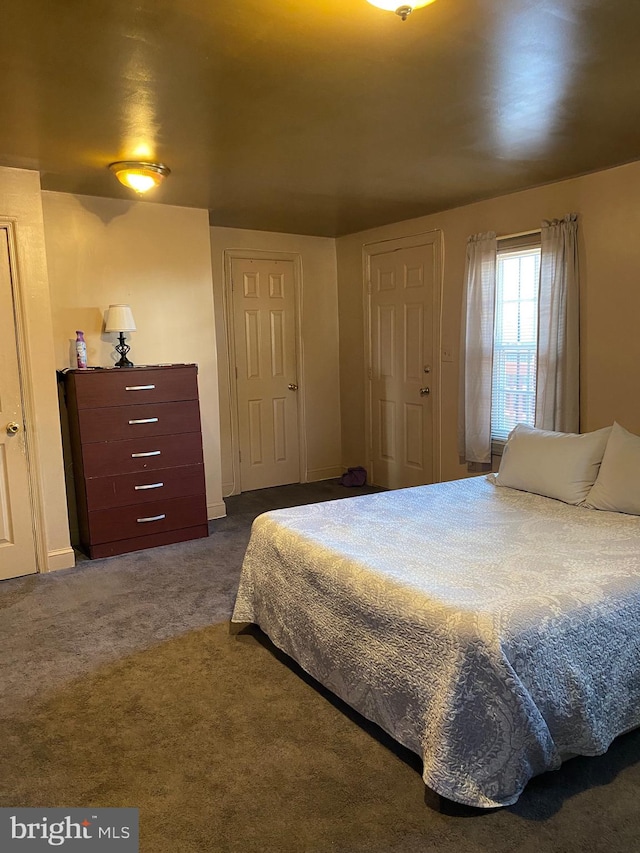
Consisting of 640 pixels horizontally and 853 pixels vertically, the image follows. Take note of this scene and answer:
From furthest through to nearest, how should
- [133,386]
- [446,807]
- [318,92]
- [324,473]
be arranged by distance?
[324,473], [133,386], [318,92], [446,807]

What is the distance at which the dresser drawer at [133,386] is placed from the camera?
155 inches

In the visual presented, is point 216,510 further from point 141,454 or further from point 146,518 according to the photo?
point 141,454

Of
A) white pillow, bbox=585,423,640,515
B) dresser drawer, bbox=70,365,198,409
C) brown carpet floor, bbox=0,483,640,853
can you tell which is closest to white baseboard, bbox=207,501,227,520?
dresser drawer, bbox=70,365,198,409

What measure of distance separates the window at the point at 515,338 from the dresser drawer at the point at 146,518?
2.21 metres

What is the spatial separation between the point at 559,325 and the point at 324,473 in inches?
114

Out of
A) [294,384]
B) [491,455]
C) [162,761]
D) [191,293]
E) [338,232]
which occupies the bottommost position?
[162,761]

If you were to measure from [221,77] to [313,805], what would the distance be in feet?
8.18

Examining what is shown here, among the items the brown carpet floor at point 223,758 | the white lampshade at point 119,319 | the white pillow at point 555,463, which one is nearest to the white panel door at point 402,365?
the white pillow at point 555,463

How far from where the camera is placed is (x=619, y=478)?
2.94 meters

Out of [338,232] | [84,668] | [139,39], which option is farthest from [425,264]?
[84,668]

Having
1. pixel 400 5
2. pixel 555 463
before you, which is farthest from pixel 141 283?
pixel 400 5

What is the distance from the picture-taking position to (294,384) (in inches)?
233

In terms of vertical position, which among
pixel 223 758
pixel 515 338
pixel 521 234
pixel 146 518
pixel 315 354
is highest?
pixel 521 234

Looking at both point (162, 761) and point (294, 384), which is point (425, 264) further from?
point (162, 761)
